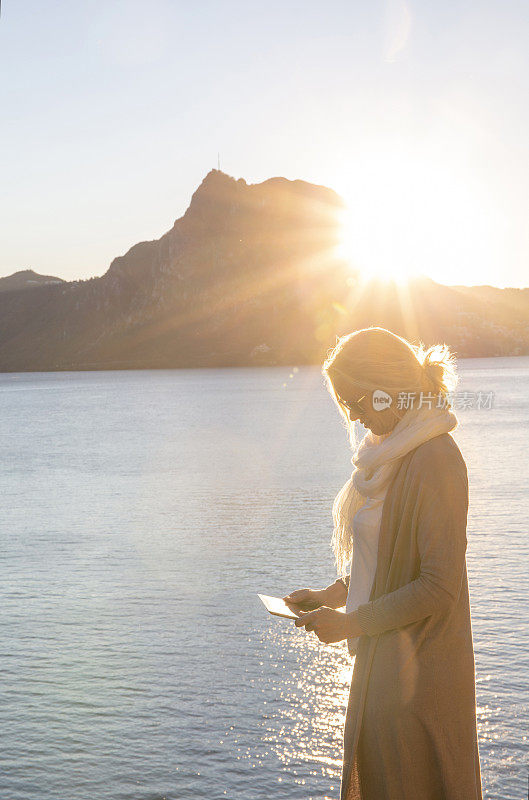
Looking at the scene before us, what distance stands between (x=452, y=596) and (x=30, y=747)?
8150 mm

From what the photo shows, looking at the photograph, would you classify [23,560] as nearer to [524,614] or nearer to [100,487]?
[524,614]

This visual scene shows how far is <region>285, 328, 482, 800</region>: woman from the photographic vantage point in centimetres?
301

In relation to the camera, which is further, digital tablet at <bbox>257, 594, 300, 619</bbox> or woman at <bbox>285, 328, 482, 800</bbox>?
digital tablet at <bbox>257, 594, 300, 619</bbox>

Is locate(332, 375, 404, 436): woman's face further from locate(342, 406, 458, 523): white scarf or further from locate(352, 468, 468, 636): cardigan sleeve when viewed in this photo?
locate(352, 468, 468, 636): cardigan sleeve

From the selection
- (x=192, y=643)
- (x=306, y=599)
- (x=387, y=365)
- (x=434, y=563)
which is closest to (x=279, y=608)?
(x=306, y=599)

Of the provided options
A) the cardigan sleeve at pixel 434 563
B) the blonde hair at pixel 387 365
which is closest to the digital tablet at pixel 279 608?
the cardigan sleeve at pixel 434 563

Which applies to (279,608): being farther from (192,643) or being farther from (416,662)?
(192,643)

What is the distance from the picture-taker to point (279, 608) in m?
3.32

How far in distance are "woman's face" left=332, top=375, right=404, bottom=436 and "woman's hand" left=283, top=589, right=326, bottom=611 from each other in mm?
738

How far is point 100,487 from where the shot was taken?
106 ft

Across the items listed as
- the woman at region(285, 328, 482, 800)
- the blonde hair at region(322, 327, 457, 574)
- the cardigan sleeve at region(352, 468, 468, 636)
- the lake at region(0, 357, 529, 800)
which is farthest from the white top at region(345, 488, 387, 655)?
the lake at region(0, 357, 529, 800)

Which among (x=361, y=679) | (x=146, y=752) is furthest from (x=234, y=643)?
(x=361, y=679)

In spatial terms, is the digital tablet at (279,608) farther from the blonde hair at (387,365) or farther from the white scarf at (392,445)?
the blonde hair at (387,365)

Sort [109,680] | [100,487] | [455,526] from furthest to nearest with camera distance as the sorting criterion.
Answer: [100,487] → [109,680] → [455,526]
